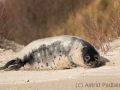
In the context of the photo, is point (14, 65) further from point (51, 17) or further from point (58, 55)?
point (51, 17)

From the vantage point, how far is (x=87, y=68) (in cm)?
512

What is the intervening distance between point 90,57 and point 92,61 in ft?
0.26

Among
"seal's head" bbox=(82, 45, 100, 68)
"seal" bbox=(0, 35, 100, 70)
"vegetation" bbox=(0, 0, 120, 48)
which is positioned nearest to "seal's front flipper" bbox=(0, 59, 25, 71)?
"seal" bbox=(0, 35, 100, 70)

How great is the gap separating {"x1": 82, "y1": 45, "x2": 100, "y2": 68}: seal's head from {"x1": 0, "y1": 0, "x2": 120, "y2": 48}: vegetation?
2.23m

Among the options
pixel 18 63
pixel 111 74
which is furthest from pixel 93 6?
pixel 111 74

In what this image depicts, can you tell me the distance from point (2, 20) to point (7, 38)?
66 centimetres

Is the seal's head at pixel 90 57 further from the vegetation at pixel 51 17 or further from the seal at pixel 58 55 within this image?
the vegetation at pixel 51 17

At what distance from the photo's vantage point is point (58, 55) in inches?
216

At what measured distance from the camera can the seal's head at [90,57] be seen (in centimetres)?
513

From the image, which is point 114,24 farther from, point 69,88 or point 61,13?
point 69,88

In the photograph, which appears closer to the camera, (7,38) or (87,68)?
(87,68)

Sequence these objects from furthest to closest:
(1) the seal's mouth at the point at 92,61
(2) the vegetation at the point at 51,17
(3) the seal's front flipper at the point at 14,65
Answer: (2) the vegetation at the point at 51,17
(3) the seal's front flipper at the point at 14,65
(1) the seal's mouth at the point at 92,61

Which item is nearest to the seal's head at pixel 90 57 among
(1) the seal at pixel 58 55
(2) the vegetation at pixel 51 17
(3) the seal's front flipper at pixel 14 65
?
(1) the seal at pixel 58 55

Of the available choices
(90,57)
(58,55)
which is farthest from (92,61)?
(58,55)
